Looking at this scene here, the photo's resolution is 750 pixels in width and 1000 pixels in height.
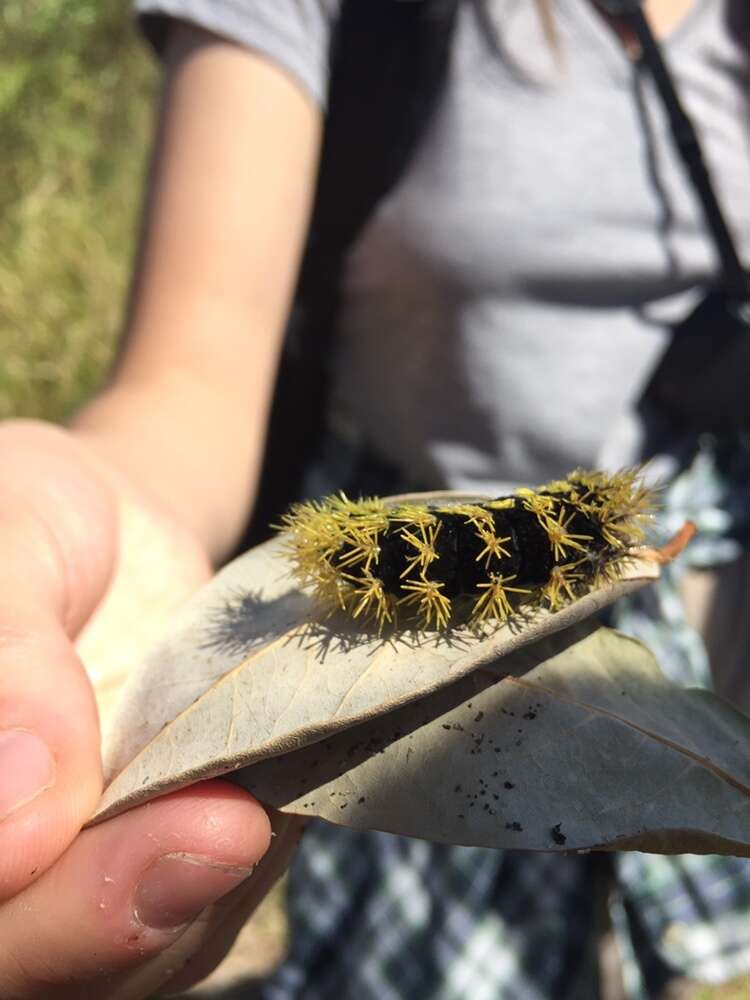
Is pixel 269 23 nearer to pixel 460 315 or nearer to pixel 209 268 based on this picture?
pixel 209 268

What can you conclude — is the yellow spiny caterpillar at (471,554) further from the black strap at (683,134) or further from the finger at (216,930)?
the black strap at (683,134)

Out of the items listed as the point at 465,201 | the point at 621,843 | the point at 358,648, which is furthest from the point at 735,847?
the point at 465,201

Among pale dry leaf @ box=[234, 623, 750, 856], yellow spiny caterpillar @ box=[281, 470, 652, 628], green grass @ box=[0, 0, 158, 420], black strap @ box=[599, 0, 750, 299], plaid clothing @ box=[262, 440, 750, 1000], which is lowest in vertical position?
plaid clothing @ box=[262, 440, 750, 1000]

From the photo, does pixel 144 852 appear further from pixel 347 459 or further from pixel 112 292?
pixel 112 292

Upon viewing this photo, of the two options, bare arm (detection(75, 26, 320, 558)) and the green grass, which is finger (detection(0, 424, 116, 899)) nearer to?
bare arm (detection(75, 26, 320, 558))

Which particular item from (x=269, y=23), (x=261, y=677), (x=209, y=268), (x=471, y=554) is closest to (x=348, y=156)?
(x=269, y=23)

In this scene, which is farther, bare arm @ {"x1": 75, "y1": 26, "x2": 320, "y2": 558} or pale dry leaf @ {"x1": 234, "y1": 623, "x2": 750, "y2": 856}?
bare arm @ {"x1": 75, "y1": 26, "x2": 320, "y2": 558}

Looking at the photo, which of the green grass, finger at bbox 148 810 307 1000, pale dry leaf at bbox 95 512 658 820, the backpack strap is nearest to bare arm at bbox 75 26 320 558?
the backpack strap

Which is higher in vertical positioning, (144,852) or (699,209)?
(699,209)
